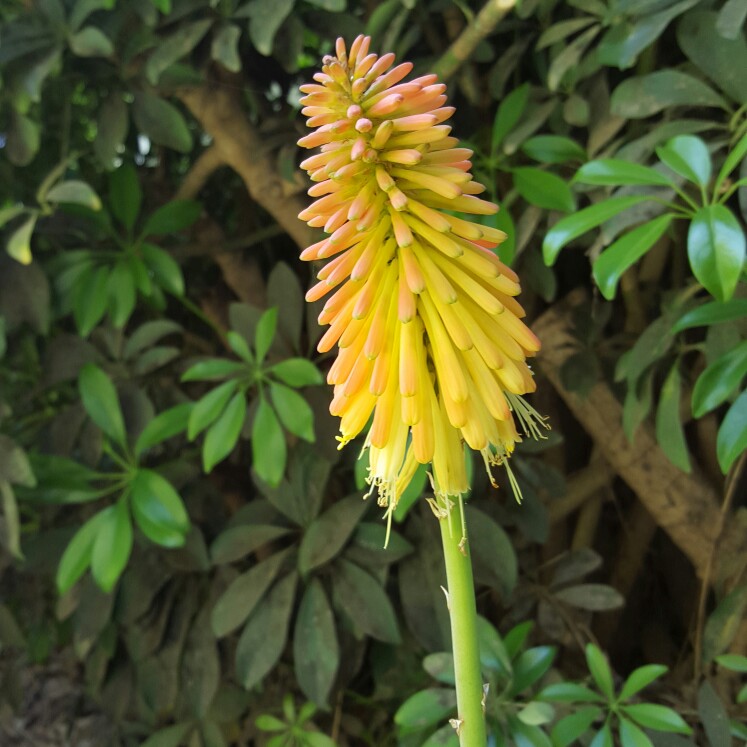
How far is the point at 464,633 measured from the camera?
0.41 metres

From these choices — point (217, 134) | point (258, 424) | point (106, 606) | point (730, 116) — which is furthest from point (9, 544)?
point (730, 116)

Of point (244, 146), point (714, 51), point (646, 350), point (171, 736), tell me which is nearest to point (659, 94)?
point (714, 51)

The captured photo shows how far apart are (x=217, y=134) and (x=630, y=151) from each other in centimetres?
59

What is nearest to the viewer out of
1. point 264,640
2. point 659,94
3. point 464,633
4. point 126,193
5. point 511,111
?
point 464,633

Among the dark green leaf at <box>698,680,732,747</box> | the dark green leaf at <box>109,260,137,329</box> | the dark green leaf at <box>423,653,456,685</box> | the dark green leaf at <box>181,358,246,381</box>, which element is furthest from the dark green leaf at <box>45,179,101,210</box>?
the dark green leaf at <box>698,680,732,747</box>

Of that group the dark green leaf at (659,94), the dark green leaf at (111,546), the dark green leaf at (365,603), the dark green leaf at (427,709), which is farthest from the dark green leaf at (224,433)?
the dark green leaf at (659,94)

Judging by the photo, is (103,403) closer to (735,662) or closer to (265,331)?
(265,331)

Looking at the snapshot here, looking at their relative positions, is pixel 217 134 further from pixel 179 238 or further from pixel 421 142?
pixel 421 142

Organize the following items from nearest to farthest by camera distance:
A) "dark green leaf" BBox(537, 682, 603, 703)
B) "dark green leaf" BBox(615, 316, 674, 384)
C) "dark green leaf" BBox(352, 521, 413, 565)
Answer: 1. "dark green leaf" BBox(537, 682, 603, 703)
2. "dark green leaf" BBox(615, 316, 674, 384)
3. "dark green leaf" BBox(352, 521, 413, 565)

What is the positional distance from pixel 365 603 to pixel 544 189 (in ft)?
1.89

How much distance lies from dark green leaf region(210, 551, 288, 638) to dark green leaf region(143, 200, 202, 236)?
0.51 m

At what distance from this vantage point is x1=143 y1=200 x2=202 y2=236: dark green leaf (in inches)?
42.3

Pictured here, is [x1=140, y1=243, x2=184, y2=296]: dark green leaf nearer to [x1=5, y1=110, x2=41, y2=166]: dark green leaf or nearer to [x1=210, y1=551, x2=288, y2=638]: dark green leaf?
[x1=5, y1=110, x2=41, y2=166]: dark green leaf

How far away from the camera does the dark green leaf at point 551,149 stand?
0.83 m
